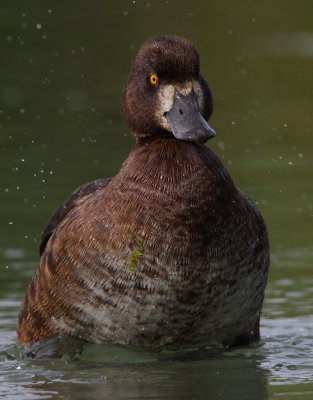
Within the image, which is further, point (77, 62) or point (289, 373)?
point (77, 62)

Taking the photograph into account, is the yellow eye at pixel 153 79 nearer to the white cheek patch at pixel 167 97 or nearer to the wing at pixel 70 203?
the white cheek patch at pixel 167 97

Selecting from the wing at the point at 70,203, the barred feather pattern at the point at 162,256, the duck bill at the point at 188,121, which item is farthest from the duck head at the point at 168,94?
the wing at the point at 70,203

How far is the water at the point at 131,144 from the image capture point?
6.47 m

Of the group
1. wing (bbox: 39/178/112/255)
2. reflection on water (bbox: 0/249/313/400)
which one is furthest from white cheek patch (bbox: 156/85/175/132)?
reflection on water (bbox: 0/249/313/400)

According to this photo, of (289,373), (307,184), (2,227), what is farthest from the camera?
(307,184)

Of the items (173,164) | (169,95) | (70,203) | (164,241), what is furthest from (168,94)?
(70,203)

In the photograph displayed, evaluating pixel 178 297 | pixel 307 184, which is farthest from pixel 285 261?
pixel 178 297

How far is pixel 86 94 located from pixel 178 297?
888cm

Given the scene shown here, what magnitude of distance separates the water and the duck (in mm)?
228

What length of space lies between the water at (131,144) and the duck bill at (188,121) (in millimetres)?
1246

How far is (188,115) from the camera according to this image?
643 cm

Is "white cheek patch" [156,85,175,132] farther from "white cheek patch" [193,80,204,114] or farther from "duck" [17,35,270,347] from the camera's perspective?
"white cheek patch" [193,80,204,114]

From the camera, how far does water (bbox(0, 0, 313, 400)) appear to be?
255 inches

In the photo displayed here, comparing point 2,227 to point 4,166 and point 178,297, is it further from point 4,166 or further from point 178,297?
point 178,297
